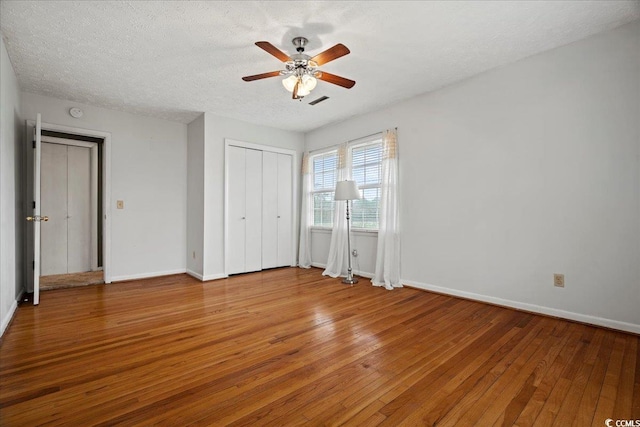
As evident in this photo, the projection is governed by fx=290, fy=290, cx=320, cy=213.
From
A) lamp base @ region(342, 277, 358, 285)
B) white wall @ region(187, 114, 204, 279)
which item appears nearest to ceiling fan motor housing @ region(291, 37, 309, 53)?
white wall @ region(187, 114, 204, 279)

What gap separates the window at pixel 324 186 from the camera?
5148mm

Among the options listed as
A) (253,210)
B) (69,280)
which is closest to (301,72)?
(253,210)

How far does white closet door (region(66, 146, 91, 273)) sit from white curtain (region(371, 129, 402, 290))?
16.5 ft

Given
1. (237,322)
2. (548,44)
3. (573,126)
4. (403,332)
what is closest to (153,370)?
(237,322)

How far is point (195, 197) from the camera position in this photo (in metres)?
4.72

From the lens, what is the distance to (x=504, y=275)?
3.12 meters

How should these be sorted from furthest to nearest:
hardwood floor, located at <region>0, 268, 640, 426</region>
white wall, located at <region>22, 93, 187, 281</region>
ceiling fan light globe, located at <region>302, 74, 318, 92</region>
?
white wall, located at <region>22, 93, 187, 281</region>
ceiling fan light globe, located at <region>302, 74, 318, 92</region>
hardwood floor, located at <region>0, 268, 640, 426</region>

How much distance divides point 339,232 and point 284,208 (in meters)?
1.24

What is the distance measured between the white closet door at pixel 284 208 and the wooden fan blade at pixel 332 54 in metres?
2.98

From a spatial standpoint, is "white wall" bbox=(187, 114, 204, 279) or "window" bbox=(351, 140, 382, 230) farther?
"white wall" bbox=(187, 114, 204, 279)

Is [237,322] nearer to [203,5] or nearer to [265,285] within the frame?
[265,285]

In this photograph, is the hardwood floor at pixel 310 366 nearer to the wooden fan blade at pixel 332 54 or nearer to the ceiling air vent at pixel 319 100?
the wooden fan blade at pixel 332 54

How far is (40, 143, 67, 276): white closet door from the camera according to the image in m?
4.75

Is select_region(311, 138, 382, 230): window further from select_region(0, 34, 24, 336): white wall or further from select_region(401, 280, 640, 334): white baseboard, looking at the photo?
select_region(0, 34, 24, 336): white wall
